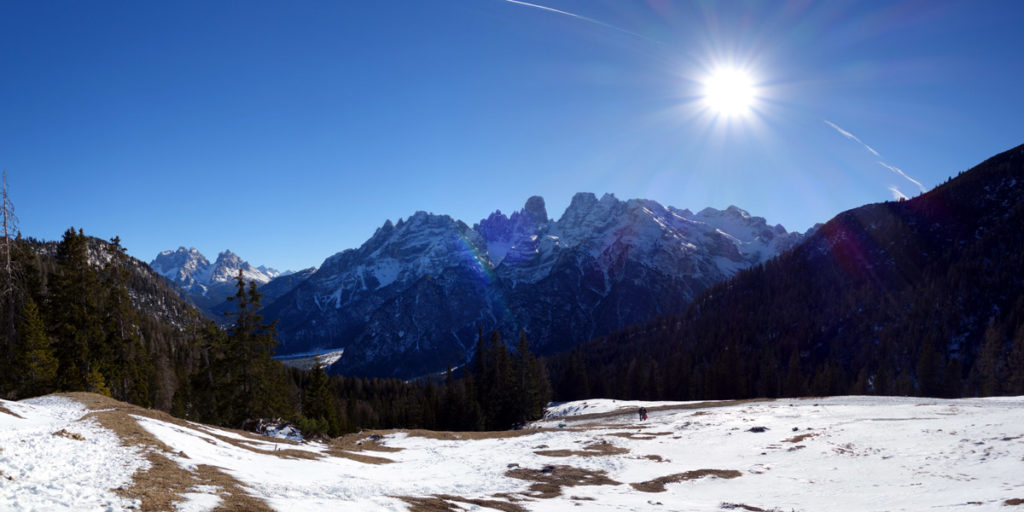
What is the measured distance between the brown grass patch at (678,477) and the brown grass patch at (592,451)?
6.93m

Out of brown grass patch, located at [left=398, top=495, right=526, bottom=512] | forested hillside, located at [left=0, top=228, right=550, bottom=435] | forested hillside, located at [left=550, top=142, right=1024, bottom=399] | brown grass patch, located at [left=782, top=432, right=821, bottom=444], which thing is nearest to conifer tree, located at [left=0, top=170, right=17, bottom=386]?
forested hillside, located at [left=0, top=228, right=550, bottom=435]

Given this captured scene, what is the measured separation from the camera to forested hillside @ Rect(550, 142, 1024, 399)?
11388 cm

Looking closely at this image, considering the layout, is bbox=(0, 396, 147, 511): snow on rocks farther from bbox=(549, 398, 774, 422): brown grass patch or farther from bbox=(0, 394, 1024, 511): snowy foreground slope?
bbox=(549, 398, 774, 422): brown grass patch

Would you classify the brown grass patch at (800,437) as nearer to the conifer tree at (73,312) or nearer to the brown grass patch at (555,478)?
the brown grass patch at (555,478)

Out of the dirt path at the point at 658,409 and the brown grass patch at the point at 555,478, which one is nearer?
the brown grass patch at the point at 555,478

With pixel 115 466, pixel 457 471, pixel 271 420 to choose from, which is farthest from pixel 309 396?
pixel 115 466

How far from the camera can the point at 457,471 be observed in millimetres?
27469

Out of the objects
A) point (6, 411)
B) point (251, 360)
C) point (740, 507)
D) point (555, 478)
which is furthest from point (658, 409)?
point (6, 411)

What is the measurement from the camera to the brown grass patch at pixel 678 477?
24.9 meters

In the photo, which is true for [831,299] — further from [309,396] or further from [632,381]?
[309,396]

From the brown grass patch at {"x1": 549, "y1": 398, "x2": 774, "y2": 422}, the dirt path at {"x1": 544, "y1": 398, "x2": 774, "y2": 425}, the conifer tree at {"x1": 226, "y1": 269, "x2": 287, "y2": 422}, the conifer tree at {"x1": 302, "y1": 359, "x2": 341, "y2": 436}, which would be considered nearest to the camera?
the conifer tree at {"x1": 226, "y1": 269, "x2": 287, "y2": 422}

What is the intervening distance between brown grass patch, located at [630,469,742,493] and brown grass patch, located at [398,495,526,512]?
858 centimetres

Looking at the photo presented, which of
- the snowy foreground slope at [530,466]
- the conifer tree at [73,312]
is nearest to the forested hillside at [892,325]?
the snowy foreground slope at [530,466]

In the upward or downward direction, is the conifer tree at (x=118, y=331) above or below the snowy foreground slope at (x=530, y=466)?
above
